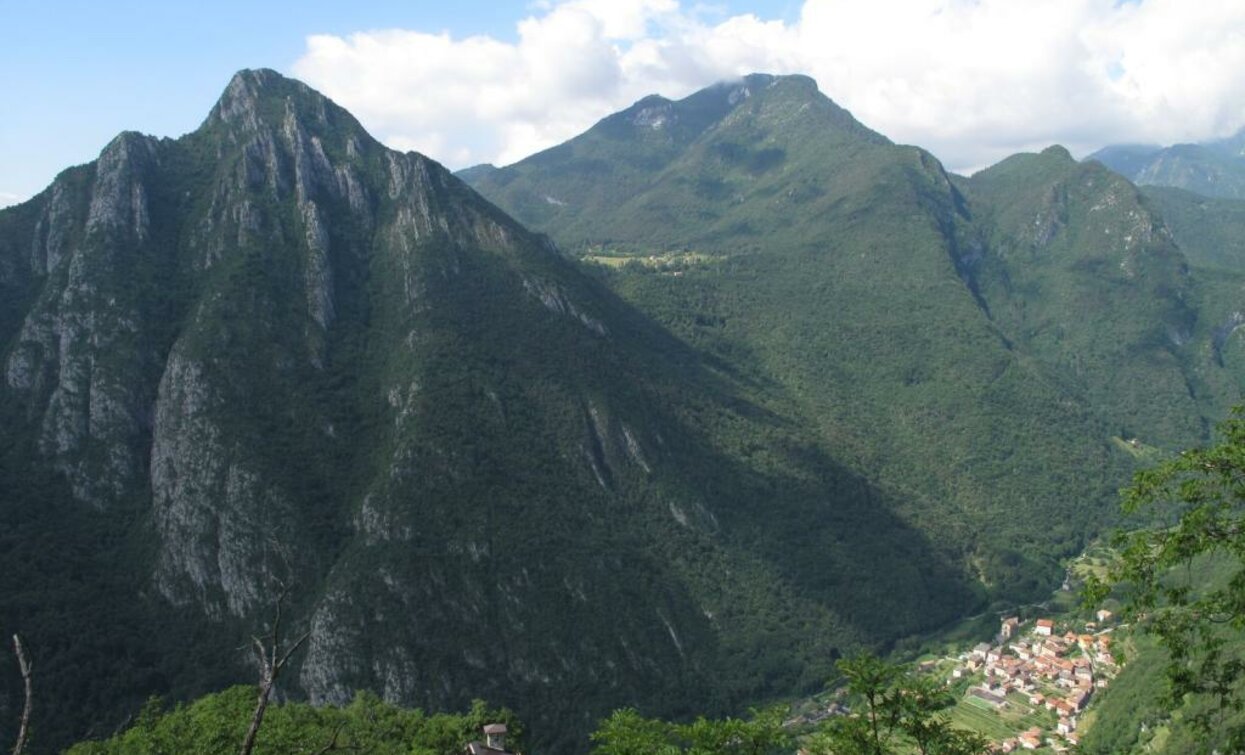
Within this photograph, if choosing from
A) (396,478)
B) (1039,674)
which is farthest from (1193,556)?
(1039,674)

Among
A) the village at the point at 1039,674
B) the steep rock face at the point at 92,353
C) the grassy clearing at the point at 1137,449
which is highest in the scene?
the steep rock face at the point at 92,353

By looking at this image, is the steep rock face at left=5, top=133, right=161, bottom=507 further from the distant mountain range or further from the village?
the village

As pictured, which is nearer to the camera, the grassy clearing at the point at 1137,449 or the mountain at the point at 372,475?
the mountain at the point at 372,475

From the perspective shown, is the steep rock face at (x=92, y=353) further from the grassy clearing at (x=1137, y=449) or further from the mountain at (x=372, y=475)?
the grassy clearing at (x=1137, y=449)

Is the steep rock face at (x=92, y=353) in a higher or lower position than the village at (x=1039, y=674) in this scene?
higher

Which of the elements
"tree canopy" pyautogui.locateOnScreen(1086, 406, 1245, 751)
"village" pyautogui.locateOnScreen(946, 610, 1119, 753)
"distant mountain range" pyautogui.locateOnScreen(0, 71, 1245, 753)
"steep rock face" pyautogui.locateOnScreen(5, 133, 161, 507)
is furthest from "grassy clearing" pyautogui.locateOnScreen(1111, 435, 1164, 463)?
"tree canopy" pyautogui.locateOnScreen(1086, 406, 1245, 751)

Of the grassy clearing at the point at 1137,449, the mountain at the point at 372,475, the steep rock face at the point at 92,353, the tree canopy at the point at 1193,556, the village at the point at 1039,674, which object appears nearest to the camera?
the tree canopy at the point at 1193,556

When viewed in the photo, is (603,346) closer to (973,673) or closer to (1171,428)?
(973,673)

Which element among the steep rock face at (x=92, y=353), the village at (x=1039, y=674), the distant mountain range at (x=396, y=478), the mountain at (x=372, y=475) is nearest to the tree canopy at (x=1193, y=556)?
the village at (x=1039, y=674)
